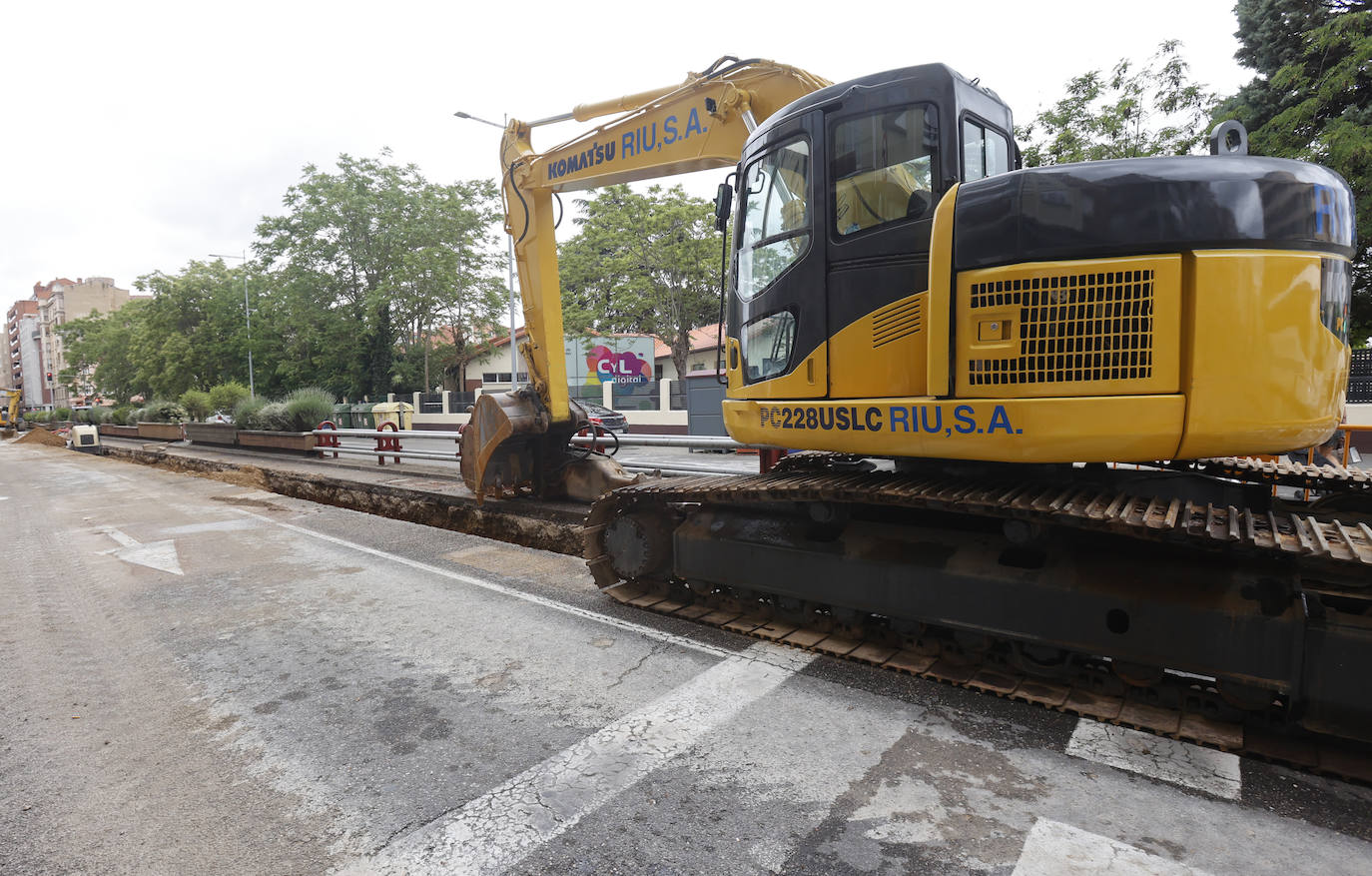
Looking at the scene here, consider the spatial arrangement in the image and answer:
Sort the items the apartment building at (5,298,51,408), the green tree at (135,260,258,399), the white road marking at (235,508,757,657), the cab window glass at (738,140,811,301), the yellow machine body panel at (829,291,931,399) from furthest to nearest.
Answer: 1. the apartment building at (5,298,51,408)
2. the green tree at (135,260,258,399)
3. the white road marking at (235,508,757,657)
4. the cab window glass at (738,140,811,301)
5. the yellow machine body panel at (829,291,931,399)

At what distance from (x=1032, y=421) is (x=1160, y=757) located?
1489 millimetres

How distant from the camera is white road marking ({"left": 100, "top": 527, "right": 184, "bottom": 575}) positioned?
691 cm

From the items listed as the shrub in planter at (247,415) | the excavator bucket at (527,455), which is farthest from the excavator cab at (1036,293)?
the shrub in planter at (247,415)

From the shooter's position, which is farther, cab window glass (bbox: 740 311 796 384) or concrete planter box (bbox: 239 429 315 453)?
concrete planter box (bbox: 239 429 315 453)

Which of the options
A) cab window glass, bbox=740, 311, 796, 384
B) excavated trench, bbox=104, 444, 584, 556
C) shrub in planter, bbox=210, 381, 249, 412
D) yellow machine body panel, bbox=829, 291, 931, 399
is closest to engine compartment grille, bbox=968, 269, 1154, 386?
yellow machine body panel, bbox=829, 291, 931, 399

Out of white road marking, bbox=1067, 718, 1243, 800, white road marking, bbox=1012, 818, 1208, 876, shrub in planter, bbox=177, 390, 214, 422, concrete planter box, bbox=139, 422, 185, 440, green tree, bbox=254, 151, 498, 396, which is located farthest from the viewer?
green tree, bbox=254, 151, 498, 396

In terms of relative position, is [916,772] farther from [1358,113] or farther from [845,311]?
[1358,113]

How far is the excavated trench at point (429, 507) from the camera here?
25.1 feet

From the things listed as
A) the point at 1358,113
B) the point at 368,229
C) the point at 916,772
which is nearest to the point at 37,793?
the point at 916,772

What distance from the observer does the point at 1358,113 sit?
51.0 ft

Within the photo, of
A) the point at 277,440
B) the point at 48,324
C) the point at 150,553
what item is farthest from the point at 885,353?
the point at 48,324

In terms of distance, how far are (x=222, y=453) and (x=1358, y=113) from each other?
27.6 meters

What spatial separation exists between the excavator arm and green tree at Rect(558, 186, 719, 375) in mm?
21655

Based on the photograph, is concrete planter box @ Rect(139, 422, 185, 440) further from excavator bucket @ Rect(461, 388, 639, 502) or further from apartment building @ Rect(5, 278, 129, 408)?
apartment building @ Rect(5, 278, 129, 408)
